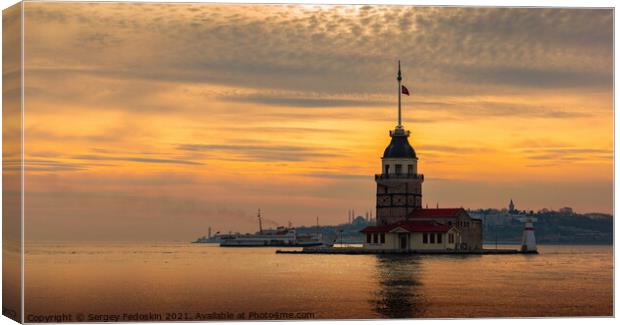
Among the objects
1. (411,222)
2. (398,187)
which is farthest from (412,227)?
(398,187)

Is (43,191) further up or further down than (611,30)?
further down

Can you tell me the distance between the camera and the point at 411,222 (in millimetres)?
82250

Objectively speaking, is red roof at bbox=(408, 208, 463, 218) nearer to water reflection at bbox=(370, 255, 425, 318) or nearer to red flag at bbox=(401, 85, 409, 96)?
water reflection at bbox=(370, 255, 425, 318)

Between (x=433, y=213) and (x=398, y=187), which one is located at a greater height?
(x=398, y=187)

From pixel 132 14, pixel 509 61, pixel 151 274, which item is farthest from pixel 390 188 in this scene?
pixel 132 14

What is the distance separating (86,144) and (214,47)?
3917 millimetres

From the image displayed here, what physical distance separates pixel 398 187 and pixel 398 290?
Result: 36500mm

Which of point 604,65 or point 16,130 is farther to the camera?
point 604,65

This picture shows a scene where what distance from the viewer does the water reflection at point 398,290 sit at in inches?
1325

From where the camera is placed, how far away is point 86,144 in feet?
102

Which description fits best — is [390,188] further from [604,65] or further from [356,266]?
[604,65]

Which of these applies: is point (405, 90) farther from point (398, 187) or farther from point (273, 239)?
point (273, 239)

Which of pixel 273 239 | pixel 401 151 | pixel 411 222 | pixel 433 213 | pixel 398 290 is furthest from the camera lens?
pixel 273 239

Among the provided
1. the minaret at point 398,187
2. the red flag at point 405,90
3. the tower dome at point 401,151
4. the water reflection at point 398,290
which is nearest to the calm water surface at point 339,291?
the water reflection at point 398,290
